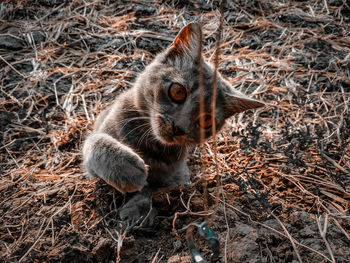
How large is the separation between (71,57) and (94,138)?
6.22 ft

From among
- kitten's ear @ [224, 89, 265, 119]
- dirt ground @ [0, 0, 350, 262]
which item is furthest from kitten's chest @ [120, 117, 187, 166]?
kitten's ear @ [224, 89, 265, 119]

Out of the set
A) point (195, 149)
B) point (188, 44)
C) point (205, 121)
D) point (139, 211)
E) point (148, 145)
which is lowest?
point (195, 149)

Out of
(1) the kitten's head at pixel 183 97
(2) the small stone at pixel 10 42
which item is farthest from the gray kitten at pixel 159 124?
(2) the small stone at pixel 10 42

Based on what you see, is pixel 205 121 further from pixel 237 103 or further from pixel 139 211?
pixel 139 211

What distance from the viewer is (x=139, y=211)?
1736 mm

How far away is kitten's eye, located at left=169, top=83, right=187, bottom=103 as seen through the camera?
5.97ft

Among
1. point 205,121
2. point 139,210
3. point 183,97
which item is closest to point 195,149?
point 205,121

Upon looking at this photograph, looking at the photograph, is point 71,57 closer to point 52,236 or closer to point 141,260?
point 52,236

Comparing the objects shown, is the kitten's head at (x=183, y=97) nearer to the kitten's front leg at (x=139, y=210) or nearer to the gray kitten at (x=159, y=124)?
the gray kitten at (x=159, y=124)

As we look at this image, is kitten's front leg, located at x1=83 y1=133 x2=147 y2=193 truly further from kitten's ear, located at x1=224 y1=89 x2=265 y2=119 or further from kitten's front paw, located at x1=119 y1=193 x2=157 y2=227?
kitten's ear, located at x1=224 y1=89 x2=265 y2=119

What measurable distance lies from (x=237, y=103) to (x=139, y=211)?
102cm

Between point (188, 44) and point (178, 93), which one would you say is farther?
point (188, 44)

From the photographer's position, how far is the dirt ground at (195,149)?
148cm

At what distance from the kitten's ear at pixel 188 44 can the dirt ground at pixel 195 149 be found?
0.68 meters
